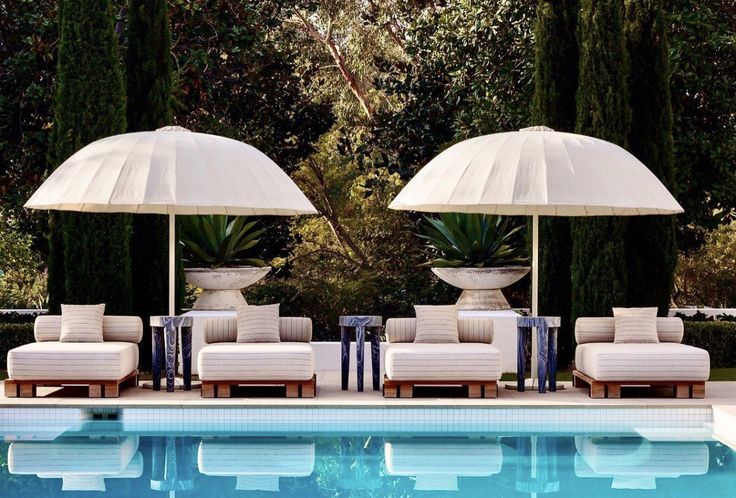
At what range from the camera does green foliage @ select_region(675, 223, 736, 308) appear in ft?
72.9

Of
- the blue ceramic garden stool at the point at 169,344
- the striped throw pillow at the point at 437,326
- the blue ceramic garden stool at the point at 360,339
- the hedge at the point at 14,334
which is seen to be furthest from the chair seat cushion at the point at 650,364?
the hedge at the point at 14,334

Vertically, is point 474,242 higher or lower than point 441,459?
higher

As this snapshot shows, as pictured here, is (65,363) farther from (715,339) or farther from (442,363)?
(715,339)

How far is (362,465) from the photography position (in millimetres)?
8398

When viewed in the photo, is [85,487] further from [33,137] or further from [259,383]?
[33,137]

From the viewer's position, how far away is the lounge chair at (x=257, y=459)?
7.86m

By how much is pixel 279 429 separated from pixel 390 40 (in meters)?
15.6

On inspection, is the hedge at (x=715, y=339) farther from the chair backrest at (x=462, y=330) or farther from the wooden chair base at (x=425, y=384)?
the wooden chair base at (x=425, y=384)

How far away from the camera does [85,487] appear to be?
7527 mm

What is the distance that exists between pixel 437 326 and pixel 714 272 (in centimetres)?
1360

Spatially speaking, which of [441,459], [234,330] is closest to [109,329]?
[234,330]

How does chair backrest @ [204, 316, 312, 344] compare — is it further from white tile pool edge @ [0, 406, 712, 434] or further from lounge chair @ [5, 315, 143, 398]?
white tile pool edge @ [0, 406, 712, 434]

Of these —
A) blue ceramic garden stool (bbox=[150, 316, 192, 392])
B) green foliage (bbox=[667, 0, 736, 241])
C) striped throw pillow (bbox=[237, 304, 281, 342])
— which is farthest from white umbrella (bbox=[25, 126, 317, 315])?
green foliage (bbox=[667, 0, 736, 241])

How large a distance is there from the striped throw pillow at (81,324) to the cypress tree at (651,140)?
243 inches
